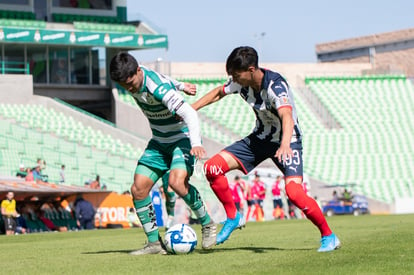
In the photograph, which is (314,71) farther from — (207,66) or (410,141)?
(410,141)

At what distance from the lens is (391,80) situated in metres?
55.8

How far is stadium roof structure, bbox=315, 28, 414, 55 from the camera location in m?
63.3

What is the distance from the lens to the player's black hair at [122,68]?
979 cm

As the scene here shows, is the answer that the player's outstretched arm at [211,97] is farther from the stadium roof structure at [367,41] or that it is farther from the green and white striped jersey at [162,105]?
the stadium roof structure at [367,41]

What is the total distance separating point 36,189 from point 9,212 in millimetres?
1317

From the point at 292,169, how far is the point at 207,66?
4646cm

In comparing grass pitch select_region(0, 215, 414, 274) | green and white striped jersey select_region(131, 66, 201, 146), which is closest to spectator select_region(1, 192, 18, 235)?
grass pitch select_region(0, 215, 414, 274)

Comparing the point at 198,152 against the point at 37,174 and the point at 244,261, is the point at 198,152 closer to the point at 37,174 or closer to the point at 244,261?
the point at 244,261

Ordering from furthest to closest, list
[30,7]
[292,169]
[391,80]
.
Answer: [391,80]
[30,7]
[292,169]

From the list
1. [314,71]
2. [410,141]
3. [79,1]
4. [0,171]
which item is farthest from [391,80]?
[0,171]

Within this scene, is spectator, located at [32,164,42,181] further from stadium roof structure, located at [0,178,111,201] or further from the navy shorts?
the navy shorts

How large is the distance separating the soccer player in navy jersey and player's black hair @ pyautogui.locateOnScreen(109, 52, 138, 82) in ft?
2.94

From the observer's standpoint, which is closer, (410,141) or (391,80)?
(410,141)

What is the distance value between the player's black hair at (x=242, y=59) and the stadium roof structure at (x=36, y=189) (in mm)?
16229
